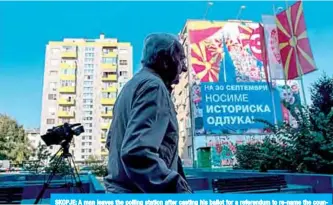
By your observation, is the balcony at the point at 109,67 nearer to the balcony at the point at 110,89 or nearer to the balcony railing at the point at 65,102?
the balcony at the point at 110,89

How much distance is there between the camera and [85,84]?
33.0 meters

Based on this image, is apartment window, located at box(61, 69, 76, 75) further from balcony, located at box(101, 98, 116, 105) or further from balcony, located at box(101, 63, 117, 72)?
balcony, located at box(101, 98, 116, 105)

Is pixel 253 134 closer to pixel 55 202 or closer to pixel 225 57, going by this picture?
pixel 225 57

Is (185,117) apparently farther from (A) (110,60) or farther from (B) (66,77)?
(B) (66,77)

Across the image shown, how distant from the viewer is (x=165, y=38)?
929 mm

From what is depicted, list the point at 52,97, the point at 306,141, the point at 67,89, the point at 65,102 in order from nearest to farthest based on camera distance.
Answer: the point at 306,141
the point at 65,102
the point at 67,89
the point at 52,97

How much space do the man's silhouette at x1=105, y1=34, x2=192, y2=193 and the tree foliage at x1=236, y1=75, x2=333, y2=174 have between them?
13.1 ft

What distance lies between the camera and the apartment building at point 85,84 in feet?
103

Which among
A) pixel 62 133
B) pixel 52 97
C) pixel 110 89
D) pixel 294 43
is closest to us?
pixel 62 133

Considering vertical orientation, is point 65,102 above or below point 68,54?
below

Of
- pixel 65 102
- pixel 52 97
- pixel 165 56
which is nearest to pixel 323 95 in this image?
pixel 165 56

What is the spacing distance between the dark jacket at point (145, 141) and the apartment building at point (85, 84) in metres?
30.6

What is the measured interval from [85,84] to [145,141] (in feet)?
109

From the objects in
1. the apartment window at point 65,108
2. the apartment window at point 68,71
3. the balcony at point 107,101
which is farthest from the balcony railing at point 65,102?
the balcony at point 107,101
